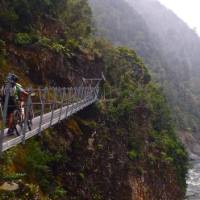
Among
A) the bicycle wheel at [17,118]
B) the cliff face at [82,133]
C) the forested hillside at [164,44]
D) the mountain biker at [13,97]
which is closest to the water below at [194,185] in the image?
the cliff face at [82,133]

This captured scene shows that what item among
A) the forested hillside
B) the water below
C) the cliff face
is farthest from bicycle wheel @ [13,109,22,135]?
the forested hillside

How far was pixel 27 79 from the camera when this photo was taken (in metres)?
16.2

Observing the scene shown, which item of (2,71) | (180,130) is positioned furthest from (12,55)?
(180,130)

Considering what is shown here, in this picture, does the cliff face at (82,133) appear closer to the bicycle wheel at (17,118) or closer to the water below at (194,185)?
the bicycle wheel at (17,118)

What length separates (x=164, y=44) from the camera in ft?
501

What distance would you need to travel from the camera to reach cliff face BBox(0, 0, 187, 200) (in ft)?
38.7

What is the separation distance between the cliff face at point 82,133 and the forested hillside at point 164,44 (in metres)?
37.9

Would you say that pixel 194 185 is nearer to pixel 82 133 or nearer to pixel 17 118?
pixel 82 133

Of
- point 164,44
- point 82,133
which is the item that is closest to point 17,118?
point 82,133

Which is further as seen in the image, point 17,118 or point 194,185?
point 194,185

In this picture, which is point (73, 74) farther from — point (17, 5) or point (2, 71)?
point (2, 71)

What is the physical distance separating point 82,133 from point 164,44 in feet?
457

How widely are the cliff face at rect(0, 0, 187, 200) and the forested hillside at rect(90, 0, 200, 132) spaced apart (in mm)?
37874

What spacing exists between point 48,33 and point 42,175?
10.1 metres
